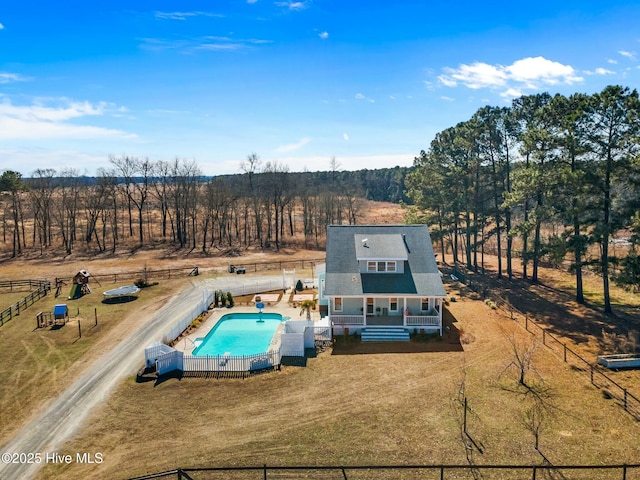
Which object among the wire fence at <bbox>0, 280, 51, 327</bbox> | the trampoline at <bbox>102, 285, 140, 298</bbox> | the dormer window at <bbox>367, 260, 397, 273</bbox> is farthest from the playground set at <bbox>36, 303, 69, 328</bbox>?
the dormer window at <bbox>367, 260, 397, 273</bbox>

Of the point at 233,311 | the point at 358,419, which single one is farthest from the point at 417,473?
the point at 233,311

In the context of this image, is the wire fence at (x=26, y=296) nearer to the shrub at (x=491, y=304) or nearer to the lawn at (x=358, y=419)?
the lawn at (x=358, y=419)

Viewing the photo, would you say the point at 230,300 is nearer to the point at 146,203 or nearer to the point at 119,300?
the point at 119,300

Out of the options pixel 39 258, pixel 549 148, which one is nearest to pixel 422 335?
pixel 549 148

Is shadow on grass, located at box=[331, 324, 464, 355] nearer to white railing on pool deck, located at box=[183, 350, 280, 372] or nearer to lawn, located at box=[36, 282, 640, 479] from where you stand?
lawn, located at box=[36, 282, 640, 479]

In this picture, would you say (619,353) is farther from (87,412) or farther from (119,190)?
(119,190)

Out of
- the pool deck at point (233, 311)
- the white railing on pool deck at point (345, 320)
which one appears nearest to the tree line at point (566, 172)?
the white railing on pool deck at point (345, 320)
